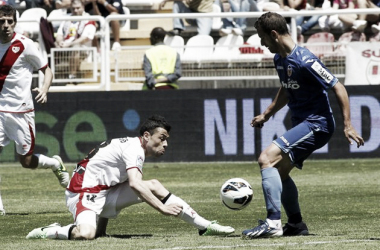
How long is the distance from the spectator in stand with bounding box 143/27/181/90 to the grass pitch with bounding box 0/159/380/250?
167 cm

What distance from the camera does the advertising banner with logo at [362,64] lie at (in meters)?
17.6

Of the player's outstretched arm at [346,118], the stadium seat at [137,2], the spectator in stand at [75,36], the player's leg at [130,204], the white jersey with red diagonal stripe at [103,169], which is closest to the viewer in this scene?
the player's outstretched arm at [346,118]

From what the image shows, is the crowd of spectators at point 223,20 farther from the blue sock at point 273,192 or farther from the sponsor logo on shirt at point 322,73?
the blue sock at point 273,192

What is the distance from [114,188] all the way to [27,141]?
3.14m

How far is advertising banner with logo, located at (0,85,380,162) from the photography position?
17.9 m

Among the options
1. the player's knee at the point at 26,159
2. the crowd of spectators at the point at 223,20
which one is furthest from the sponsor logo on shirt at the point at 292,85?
the crowd of spectators at the point at 223,20

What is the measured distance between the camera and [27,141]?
12016 mm

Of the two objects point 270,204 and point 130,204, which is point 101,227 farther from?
point 270,204

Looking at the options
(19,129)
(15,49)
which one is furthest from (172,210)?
Result: (15,49)

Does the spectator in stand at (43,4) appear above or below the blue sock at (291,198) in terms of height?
above

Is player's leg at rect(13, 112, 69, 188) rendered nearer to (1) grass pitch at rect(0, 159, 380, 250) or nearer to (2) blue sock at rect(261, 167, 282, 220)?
(1) grass pitch at rect(0, 159, 380, 250)

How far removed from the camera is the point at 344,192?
13.4 meters

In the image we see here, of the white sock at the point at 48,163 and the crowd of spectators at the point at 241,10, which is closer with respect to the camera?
the white sock at the point at 48,163

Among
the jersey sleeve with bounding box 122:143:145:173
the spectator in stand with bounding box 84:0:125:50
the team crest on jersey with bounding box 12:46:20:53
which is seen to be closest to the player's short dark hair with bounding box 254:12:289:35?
the jersey sleeve with bounding box 122:143:145:173
